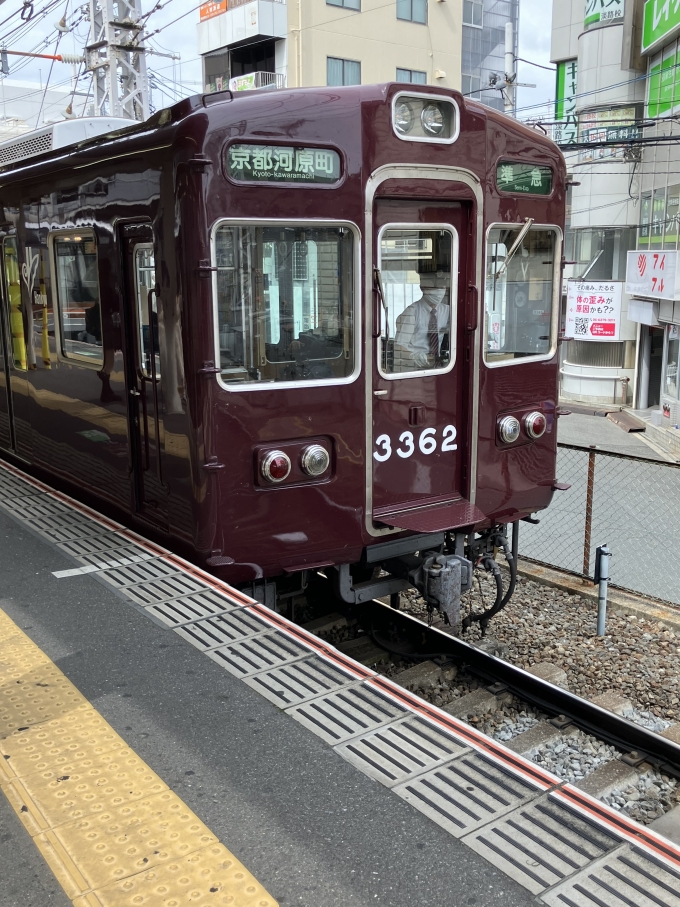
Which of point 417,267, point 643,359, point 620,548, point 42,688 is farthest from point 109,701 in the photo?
point 643,359

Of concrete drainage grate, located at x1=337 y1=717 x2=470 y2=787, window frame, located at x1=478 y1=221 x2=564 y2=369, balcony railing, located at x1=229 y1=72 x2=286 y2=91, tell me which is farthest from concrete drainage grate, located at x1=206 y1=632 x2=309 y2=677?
balcony railing, located at x1=229 y1=72 x2=286 y2=91

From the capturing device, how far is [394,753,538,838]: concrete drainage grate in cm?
251

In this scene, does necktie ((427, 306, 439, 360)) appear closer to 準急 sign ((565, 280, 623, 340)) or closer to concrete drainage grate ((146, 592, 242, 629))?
concrete drainage grate ((146, 592, 242, 629))

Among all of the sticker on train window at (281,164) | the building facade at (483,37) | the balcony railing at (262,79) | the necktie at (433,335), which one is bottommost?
the necktie at (433,335)

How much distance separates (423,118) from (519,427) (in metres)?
1.95

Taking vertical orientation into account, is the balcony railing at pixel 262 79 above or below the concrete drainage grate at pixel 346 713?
above

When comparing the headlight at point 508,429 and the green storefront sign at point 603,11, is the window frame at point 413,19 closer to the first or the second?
the green storefront sign at point 603,11

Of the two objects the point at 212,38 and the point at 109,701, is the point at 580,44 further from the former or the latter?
the point at 109,701

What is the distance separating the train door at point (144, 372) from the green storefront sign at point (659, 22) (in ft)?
67.2

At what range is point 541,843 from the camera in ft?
7.84

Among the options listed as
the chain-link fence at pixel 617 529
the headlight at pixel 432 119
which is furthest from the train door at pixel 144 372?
the chain-link fence at pixel 617 529

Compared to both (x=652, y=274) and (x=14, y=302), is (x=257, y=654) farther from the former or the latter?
(x=652, y=274)

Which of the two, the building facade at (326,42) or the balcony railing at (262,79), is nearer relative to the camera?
the building facade at (326,42)

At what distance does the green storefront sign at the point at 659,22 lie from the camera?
21.1m
